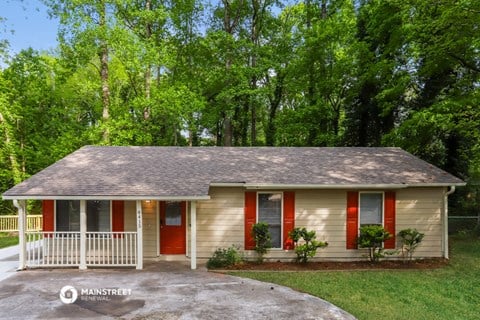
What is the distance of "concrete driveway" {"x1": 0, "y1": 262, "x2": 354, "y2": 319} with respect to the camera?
5922mm

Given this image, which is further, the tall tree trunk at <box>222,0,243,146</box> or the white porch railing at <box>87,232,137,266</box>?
the tall tree trunk at <box>222,0,243,146</box>

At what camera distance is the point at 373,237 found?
9578 mm

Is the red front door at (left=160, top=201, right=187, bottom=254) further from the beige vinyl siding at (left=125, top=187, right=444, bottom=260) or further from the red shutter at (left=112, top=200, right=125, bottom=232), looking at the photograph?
the red shutter at (left=112, top=200, right=125, bottom=232)

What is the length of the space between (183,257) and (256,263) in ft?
7.20

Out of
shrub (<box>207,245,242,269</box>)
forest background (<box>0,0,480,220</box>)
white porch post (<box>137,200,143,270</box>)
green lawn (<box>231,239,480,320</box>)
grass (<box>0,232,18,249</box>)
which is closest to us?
green lawn (<box>231,239,480,320</box>)

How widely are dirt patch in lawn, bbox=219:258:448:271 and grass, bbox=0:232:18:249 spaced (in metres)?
9.67

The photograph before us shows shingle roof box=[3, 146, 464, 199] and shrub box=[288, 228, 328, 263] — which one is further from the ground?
shingle roof box=[3, 146, 464, 199]

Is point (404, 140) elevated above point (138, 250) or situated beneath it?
elevated above

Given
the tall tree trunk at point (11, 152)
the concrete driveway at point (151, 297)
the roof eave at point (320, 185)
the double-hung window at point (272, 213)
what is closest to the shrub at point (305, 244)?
the double-hung window at point (272, 213)

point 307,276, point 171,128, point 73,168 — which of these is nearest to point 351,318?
point 307,276

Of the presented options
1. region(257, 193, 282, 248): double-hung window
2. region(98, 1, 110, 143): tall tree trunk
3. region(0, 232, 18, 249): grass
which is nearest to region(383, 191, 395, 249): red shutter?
region(257, 193, 282, 248): double-hung window

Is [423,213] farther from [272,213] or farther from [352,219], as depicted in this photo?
[272,213]

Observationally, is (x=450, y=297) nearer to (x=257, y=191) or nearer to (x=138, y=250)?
(x=257, y=191)

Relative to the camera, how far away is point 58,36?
1780 centimetres
